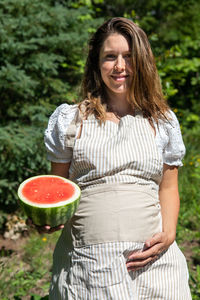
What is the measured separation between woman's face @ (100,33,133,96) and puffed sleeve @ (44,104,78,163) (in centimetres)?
25

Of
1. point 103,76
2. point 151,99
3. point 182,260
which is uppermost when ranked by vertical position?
point 103,76

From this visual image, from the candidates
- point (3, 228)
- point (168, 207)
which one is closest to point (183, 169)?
point (3, 228)

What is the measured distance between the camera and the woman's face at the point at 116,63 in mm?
1869

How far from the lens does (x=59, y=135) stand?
1.80 m

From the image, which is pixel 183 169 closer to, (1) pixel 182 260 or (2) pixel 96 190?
(1) pixel 182 260

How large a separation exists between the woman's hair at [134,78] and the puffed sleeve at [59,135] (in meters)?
0.11

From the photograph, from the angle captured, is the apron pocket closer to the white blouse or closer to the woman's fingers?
the woman's fingers

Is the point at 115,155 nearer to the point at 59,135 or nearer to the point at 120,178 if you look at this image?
the point at 120,178

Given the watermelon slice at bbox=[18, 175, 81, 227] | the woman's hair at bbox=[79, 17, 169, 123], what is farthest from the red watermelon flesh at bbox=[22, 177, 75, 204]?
the woman's hair at bbox=[79, 17, 169, 123]

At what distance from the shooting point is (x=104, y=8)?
5.86 meters

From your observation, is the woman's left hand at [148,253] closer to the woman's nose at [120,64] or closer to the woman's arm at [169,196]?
the woman's arm at [169,196]

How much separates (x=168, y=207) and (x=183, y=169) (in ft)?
9.32

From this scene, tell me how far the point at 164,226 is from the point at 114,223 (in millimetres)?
365

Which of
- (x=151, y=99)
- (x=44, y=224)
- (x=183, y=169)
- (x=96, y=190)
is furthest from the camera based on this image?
(x=183, y=169)
